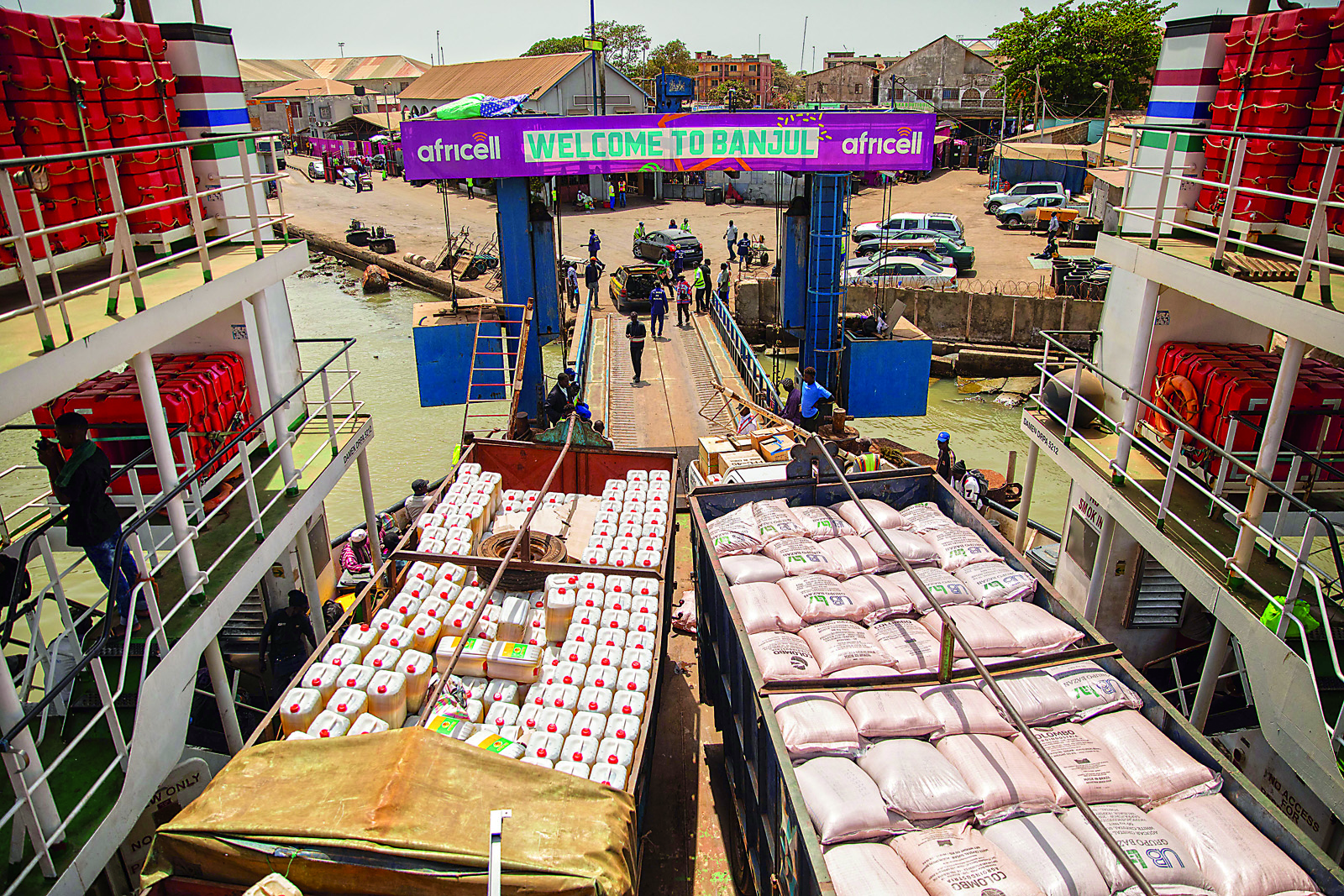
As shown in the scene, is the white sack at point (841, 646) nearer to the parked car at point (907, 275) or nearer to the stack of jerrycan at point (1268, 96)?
the stack of jerrycan at point (1268, 96)

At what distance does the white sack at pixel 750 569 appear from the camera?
7.02 m

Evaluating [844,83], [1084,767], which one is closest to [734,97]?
[1084,767]

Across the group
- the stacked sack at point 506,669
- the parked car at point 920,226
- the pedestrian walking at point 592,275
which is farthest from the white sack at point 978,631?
the parked car at point 920,226

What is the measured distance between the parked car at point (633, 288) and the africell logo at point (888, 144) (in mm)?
10479

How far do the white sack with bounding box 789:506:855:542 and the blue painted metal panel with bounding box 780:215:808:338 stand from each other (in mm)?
7612

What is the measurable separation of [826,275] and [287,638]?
416 inches

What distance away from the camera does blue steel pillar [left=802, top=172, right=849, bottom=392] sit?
549 inches

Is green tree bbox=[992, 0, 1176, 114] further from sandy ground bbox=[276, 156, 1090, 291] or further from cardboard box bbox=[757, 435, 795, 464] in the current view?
cardboard box bbox=[757, 435, 795, 464]

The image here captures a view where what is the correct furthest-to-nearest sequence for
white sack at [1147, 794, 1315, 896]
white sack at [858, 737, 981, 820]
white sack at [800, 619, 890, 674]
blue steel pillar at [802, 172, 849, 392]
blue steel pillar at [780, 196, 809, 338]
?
1. blue steel pillar at [780, 196, 809, 338]
2. blue steel pillar at [802, 172, 849, 392]
3. white sack at [800, 619, 890, 674]
4. white sack at [858, 737, 981, 820]
5. white sack at [1147, 794, 1315, 896]

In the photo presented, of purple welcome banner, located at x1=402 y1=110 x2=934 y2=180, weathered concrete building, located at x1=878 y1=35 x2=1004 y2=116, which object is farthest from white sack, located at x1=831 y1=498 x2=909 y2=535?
weathered concrete building, located at x1=878 y1=35 x2=1004 y2=116

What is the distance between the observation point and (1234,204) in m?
7.08

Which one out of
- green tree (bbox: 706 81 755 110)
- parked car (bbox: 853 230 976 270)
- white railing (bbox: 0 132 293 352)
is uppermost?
green tree (bbox: 706 81 755 110)

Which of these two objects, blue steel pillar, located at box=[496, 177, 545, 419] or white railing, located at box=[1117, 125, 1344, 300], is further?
blue steel pillar, located at box=[496, 177, 545, 419]

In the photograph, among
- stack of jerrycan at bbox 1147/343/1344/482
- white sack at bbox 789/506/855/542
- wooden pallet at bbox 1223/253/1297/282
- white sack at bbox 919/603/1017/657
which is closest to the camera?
white sack at bbox 919/603/1017/657
